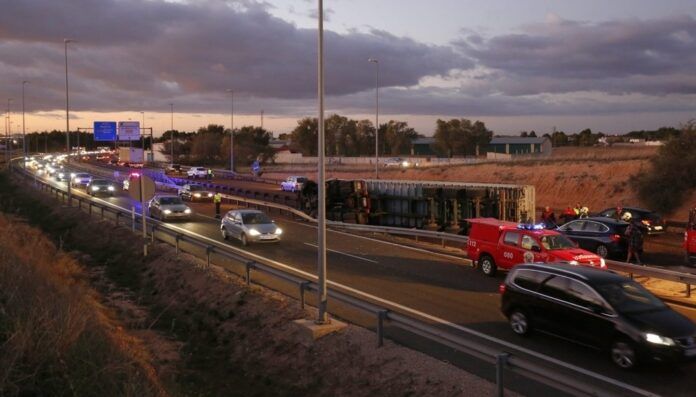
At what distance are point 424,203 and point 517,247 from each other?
14668 millimetres

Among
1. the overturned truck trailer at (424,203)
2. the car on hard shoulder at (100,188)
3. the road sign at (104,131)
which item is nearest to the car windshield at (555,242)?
the overturned truck trailer at (424,203)

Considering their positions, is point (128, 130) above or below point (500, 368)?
above

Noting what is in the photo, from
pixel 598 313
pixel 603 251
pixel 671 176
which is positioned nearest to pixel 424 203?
pixel 603 251

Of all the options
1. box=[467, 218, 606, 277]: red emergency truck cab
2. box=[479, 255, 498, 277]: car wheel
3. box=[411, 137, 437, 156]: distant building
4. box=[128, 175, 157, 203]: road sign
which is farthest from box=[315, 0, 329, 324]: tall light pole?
box=[411, 137, 437, 156]: distant building

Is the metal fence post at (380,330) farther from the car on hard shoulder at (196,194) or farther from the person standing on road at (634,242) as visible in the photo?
the car on hard shoulder at (196,194)

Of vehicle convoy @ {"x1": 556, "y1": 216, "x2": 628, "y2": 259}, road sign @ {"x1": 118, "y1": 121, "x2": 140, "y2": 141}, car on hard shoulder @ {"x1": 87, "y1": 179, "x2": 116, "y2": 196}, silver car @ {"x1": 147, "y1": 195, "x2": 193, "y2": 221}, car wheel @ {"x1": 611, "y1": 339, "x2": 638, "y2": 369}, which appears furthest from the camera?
road sign @ {"x1": 118, "y1": 121, "x2": 140, "y2": 141}

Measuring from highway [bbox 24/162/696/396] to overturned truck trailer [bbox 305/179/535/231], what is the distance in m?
4.55

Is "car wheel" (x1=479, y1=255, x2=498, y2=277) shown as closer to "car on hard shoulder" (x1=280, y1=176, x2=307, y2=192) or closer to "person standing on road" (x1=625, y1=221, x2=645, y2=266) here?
"person standing on road" (x1=625, y1=221, x2=645, y2=266)

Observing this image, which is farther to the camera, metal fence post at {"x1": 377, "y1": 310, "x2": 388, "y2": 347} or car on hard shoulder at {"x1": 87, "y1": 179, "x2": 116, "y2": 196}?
car on hard shoulder at {"x1": 87, "y1": 179, "x2": 116, "y2": 196}

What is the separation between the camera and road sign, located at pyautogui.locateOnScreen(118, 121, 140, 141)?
259 feet

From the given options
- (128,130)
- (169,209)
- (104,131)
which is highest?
(128,130)

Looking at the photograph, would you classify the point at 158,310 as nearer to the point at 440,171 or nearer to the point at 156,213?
the point at 156,213

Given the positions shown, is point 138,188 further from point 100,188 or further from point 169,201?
point 100,188

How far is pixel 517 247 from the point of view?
17203 mm
